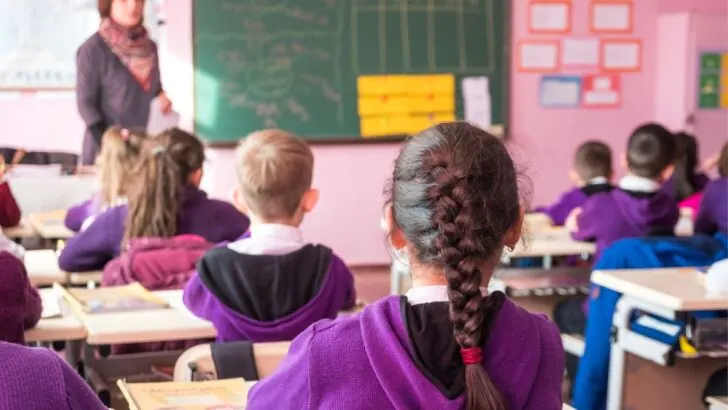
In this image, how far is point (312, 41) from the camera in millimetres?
7211

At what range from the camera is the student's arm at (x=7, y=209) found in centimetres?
489

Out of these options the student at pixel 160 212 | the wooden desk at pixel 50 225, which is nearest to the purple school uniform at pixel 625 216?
the student at pixel 160 212

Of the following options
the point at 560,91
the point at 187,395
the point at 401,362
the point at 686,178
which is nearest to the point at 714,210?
the point at 686,178

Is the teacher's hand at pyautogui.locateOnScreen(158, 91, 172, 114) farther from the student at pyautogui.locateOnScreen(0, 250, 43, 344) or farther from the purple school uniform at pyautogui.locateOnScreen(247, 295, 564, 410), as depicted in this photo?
the purple school uniform at pyautogui.locateOnScreen(247, 295, 564, 410)

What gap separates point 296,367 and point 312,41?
579 cm

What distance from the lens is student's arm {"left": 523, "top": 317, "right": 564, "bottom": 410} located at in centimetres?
160

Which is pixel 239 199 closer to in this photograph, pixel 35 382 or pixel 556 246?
pixel 35 382

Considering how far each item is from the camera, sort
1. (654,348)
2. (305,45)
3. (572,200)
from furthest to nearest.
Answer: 1. (305,45)
2. (572,200)
3. (654,348)

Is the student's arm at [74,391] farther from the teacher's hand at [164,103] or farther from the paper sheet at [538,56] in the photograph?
the paper sheet at [538,56]

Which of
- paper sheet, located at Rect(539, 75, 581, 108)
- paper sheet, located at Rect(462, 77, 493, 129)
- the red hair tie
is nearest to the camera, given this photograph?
the red hair tie

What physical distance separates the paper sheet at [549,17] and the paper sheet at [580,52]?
4.7 inches

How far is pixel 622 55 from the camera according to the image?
7.98 metres

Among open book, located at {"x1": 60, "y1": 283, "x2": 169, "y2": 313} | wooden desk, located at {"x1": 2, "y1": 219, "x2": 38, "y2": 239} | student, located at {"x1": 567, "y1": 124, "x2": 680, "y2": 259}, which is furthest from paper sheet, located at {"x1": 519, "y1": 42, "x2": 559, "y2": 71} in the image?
open book, located at {"x1": 60, "y1": 283, "x2": 169, "y2": 313}

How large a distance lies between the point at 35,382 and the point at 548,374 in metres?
0.74
